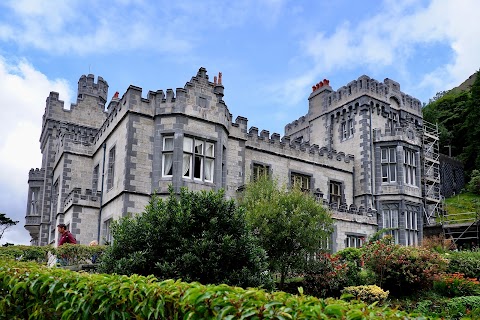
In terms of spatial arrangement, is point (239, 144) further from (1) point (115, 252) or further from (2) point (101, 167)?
(1) point (115, 252)

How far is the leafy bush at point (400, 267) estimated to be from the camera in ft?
54.0

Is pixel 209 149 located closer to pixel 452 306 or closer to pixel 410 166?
pixel 452 306

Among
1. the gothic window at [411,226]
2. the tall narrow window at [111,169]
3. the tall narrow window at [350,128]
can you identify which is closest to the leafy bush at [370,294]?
the tall narrow window at [111,169]

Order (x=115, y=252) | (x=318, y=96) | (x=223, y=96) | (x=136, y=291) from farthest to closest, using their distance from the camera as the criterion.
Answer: (x=318, y=96)
(x=223, y=96)
(x=115, y=252)
(x=136, y=291)

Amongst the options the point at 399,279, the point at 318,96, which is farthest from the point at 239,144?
the point at 318,96

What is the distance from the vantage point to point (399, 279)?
16.7 meters

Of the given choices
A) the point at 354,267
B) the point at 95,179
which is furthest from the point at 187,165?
the point at 354,267

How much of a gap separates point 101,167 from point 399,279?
1464cm

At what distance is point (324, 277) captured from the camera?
15.8 metres

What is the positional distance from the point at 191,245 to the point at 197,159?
10119 millimetres

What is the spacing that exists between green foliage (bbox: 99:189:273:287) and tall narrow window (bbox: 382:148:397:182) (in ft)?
65.2

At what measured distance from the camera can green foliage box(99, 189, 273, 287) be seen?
1061cm

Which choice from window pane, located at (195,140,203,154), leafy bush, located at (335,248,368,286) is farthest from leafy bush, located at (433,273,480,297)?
window pane, located at (195,140,203,154)

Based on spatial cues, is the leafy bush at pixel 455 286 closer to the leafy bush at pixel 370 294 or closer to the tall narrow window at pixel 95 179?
the leafy bush at pixel 370 294
